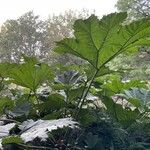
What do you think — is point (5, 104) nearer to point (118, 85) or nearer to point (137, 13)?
point (118, 85)

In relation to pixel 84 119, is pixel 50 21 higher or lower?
higher

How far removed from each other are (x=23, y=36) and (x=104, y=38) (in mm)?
17466

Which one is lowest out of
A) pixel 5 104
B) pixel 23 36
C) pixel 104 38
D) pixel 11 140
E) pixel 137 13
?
pixel 11 140

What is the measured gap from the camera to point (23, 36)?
1820 cm

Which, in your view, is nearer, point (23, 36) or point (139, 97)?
point (139, 97)

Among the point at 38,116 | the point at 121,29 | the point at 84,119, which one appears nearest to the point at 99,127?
the point at 84,119

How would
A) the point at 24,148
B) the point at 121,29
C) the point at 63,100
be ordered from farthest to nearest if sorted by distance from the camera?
the point at 63,100 < the point at 121,29 < the point at 24,148

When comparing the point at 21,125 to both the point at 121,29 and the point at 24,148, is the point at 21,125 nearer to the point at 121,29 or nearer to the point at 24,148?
the point at 24,148

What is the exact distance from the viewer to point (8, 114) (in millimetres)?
1051

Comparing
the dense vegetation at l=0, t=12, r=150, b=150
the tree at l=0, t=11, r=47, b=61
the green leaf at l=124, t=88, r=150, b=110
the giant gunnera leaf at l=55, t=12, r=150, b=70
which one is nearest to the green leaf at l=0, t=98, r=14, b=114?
the dense vegetation at l=0, t=12, r=150, b=150

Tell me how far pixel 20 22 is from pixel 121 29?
17.6 m

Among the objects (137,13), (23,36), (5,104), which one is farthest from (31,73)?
(23,36)

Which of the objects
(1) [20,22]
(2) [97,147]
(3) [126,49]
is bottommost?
(2) [97,147]

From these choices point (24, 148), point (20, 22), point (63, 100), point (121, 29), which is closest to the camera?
point (24, 148)
